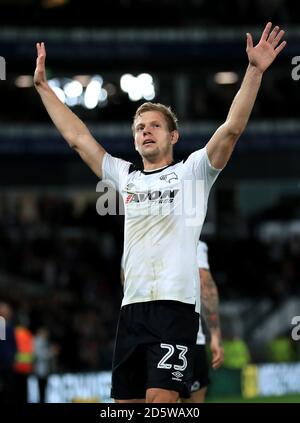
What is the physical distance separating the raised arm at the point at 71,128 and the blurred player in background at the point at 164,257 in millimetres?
335

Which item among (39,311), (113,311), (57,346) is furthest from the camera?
(113,311)

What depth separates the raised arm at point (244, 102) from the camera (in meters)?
6.78

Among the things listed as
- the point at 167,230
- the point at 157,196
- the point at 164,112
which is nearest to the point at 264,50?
the point at 164,112

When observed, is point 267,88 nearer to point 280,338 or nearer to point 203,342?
point 280,338

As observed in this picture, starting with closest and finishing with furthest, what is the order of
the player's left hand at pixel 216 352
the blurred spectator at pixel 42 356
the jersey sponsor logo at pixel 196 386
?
the player's left hand at pixel 216 352 < the jersey sponsor logo at pixel 196 386 < the blurred spectator at pixel 42 356

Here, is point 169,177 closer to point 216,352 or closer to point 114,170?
point 114,170

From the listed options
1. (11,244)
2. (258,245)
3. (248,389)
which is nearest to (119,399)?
(248,389)

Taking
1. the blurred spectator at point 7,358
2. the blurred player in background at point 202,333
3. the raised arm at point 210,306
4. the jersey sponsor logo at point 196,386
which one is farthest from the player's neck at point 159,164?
the blurred spectator at point 7,358

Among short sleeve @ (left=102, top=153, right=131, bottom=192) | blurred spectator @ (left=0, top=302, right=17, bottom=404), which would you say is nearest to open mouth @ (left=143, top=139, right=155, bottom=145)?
short sleeve @ (left=102, top=153, right=131, bottom=192)

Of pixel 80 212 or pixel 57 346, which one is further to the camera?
pixel 80 212

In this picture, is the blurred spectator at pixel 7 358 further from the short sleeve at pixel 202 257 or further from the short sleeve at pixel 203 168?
the short sleeve at pixel 203 168

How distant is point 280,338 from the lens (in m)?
29.5

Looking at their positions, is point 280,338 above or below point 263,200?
below

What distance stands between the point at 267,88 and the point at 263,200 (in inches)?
197
